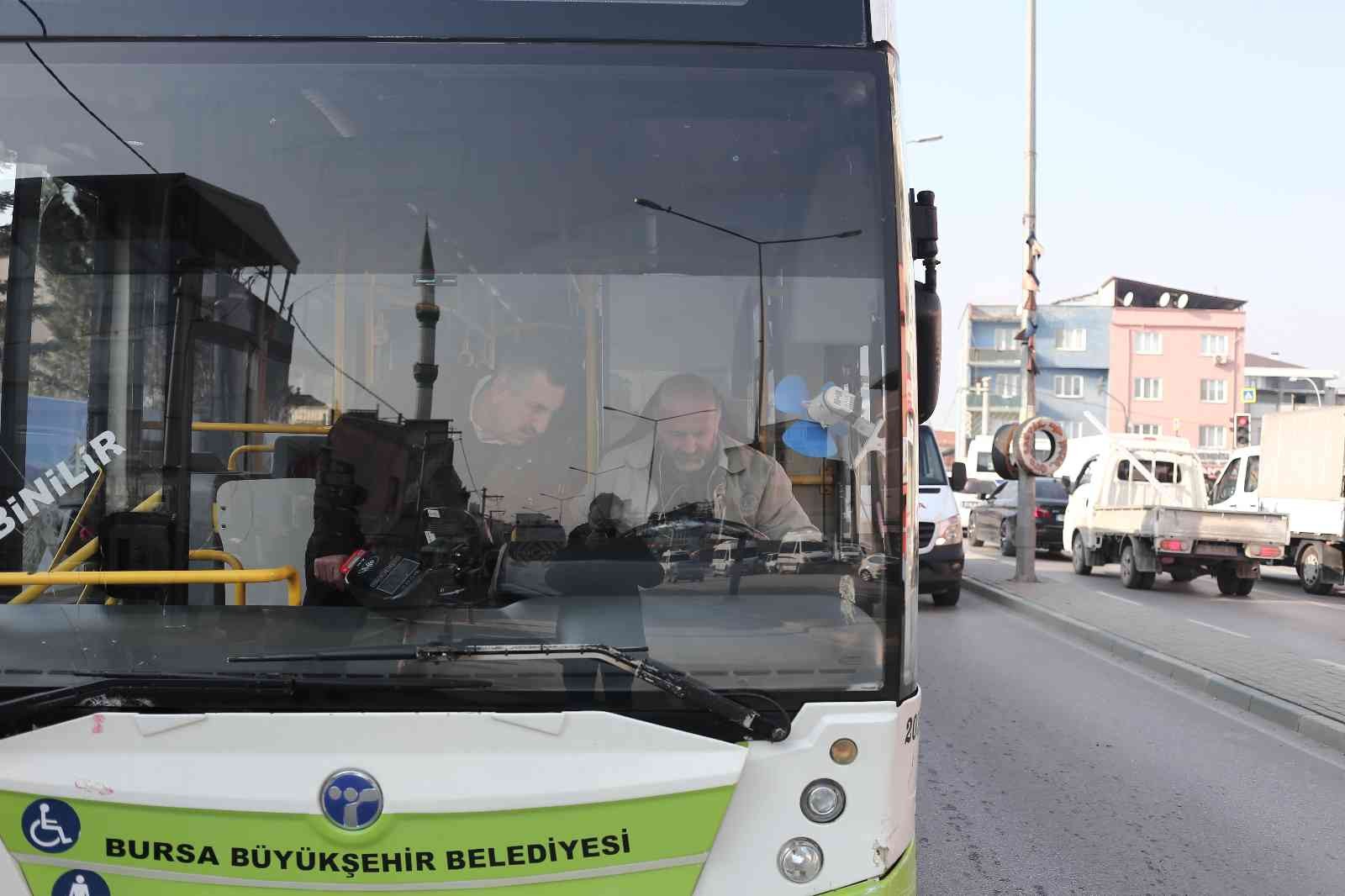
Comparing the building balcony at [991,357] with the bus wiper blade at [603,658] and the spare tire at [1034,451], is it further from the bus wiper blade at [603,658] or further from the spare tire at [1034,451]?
the bus wiper blade at [603,658]

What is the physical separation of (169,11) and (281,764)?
1793mm

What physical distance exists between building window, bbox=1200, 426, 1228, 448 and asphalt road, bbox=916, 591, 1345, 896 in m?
60.8

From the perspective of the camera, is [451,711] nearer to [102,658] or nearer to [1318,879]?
[102,658]

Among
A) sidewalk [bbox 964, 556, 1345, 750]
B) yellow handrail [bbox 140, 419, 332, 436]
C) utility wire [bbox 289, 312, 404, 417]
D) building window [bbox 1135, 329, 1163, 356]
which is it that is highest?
building window [bbox 1135, 329, 1163, 356]

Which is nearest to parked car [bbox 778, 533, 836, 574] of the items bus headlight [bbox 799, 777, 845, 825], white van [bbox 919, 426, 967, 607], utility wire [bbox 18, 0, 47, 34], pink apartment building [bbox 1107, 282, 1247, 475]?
bus headlight [bbox 799, 777, 845, 825]

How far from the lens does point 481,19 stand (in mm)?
2848

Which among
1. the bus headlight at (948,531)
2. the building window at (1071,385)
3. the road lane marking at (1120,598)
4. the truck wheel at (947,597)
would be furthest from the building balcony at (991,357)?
the bus headlight at (948,531)

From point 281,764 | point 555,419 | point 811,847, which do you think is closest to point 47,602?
point 281,764

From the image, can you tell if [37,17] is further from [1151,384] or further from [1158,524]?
[1151,384]

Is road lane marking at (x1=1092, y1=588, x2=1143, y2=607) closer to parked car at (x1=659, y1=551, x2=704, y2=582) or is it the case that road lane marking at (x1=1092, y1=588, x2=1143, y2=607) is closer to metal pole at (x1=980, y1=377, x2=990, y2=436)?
parked car at (x1=659, y1=551, x2=704, y2=582)

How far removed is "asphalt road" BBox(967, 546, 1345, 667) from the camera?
12.0 metres

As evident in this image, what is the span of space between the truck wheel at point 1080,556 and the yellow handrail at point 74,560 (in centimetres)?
1924

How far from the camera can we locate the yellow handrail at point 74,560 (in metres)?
2.70

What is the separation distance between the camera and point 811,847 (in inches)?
102
